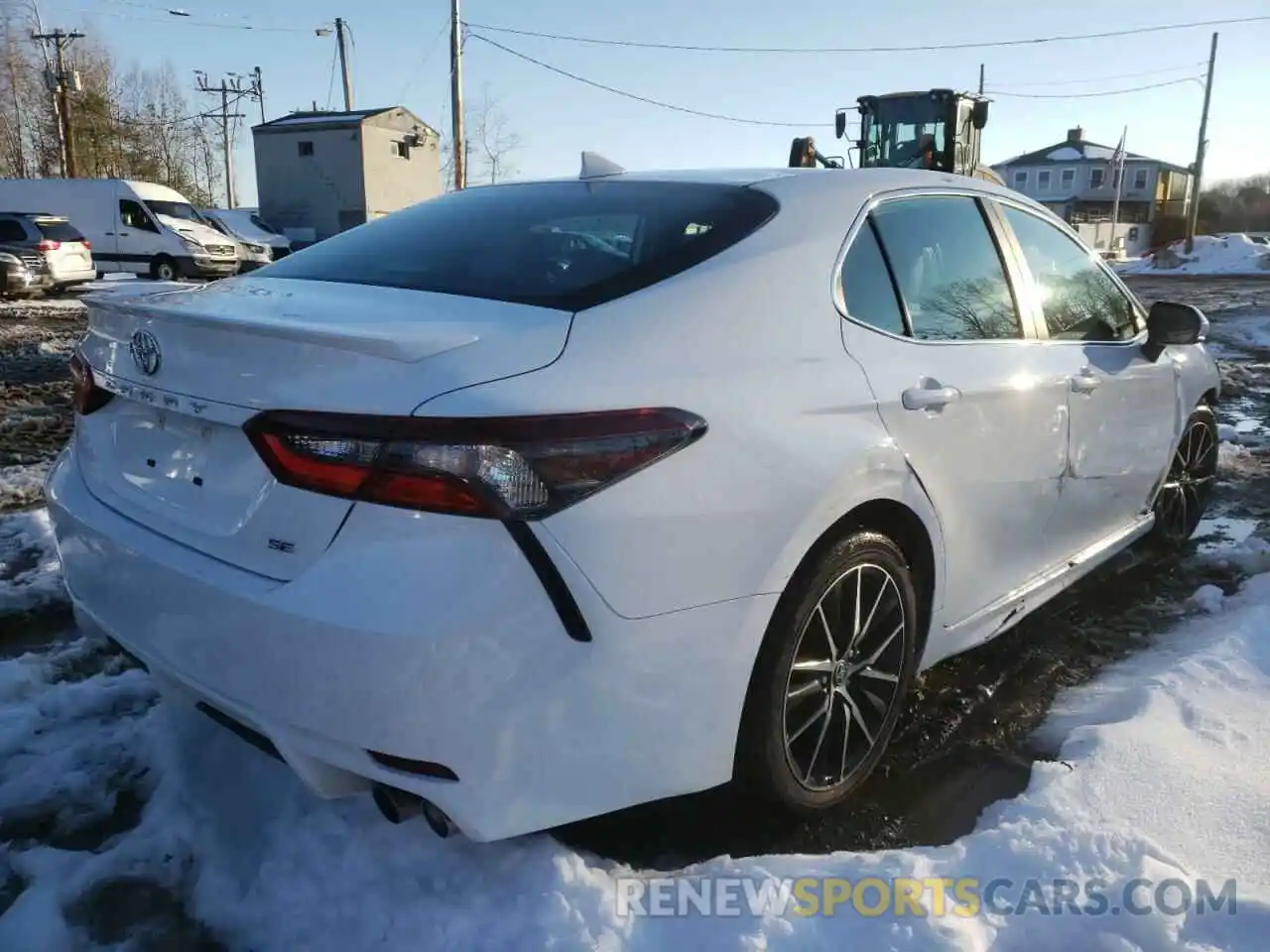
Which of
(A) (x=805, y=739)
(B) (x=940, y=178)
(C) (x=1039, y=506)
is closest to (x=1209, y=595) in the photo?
(C) (x=1039, y=506)

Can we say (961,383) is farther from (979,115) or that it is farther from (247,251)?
(247,251)

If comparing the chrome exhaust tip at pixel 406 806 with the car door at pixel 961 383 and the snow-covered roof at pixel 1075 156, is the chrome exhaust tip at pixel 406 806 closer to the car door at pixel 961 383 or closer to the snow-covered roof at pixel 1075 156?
the car door at pixel 961 383

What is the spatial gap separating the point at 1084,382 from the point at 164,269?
24.0 meters

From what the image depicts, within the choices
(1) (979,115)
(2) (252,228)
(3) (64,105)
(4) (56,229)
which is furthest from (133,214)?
(3) (64,105)

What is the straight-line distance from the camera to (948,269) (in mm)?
2865

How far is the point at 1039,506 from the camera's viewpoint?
307 cm

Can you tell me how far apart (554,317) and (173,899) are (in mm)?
1500

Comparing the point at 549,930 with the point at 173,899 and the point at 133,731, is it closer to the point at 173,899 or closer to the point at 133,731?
the point at 173,899

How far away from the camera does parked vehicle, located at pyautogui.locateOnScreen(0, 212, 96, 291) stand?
18203mm

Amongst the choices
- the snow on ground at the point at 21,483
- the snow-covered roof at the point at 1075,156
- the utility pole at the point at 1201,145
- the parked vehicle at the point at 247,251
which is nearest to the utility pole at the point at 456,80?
the parked vehicle at the point at 247,251

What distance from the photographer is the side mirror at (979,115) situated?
1633 cm

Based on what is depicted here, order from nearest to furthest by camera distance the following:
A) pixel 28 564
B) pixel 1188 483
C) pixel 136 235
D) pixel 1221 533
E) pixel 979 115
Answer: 1. pixel 28 564
2. pixel 1188 483
3. pixel 1221 533
4. pixel 979 115
5. pixel 136 235

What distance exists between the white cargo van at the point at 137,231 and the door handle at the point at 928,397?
23.1 meters

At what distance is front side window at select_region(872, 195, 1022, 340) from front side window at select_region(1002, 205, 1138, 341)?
0.25m
